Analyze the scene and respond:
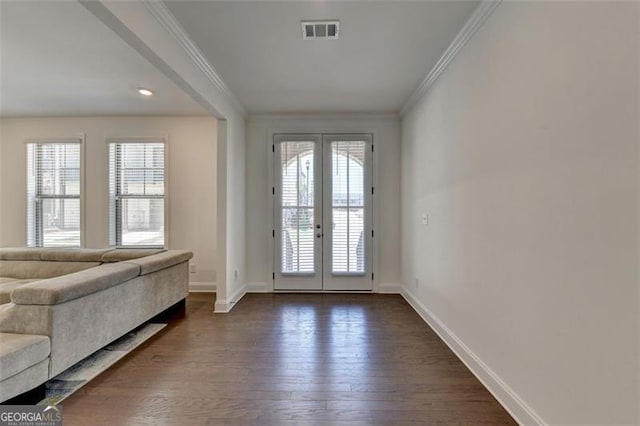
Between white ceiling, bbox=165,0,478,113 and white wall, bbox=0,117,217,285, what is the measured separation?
→ 4.26 feet

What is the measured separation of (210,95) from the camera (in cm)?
321

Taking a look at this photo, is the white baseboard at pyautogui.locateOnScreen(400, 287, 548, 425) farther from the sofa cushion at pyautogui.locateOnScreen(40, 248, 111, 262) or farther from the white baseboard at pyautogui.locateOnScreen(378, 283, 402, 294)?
the sofa cushion at pyautogui.locateOnScreen(40, 248, 111, 262)

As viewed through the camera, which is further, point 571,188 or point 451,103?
point 451,103

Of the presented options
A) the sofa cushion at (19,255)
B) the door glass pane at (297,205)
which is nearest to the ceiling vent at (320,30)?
the door glass pane at (297,205)

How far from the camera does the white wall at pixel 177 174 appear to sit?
4668 mm

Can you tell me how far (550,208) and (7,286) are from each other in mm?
4553

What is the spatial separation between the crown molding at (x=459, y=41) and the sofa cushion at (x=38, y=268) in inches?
167

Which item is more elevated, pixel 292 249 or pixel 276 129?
pixel 276 129

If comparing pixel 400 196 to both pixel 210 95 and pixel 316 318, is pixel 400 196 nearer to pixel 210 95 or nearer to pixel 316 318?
pixel 316 318

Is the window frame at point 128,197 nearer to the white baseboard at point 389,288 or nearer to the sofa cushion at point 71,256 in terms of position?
the sofa cushion at point 71,256

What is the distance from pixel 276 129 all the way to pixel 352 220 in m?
1.77

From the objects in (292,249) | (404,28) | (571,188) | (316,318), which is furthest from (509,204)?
(292,249)

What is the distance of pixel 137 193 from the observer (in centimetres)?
471

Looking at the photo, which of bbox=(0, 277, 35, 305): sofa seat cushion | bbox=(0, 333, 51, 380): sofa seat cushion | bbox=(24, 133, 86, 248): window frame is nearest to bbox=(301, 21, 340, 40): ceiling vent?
bbox=(0, 333, 51, 380): sofa seat cushion
